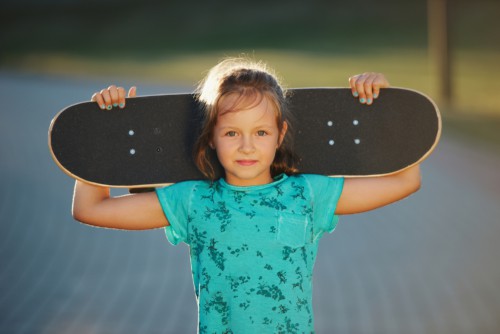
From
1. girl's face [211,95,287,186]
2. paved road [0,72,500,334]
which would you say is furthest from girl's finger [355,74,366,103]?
paved road [0,72,500,334]

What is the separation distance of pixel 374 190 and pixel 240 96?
21.7 inches

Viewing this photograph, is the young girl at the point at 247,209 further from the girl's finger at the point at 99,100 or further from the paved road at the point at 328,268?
the paved road at the point at 328,268

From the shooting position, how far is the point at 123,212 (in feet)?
10.4

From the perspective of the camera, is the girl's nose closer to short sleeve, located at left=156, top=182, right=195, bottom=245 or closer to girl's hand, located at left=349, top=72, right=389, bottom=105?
short sleeve, located at left=156, top=182, right=195, bottom=245

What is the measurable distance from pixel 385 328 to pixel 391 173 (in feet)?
7.89

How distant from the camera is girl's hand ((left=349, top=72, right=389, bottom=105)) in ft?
10.8

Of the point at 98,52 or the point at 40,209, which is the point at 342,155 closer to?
the point at 40,209

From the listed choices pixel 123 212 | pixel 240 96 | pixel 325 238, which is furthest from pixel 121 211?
pixel 325 238

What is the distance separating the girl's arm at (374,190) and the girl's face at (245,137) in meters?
0.30

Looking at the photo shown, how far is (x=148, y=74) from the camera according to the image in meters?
18.3

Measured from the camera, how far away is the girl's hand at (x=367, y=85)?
3.30 meters

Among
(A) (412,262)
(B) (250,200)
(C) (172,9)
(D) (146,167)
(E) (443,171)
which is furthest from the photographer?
(C) (172,9)

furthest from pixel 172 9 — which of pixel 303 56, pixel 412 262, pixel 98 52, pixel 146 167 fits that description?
pixel 146 167

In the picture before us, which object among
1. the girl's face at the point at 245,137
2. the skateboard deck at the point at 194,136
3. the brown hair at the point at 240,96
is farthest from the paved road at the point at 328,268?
the girl's face at the point at 245,137
